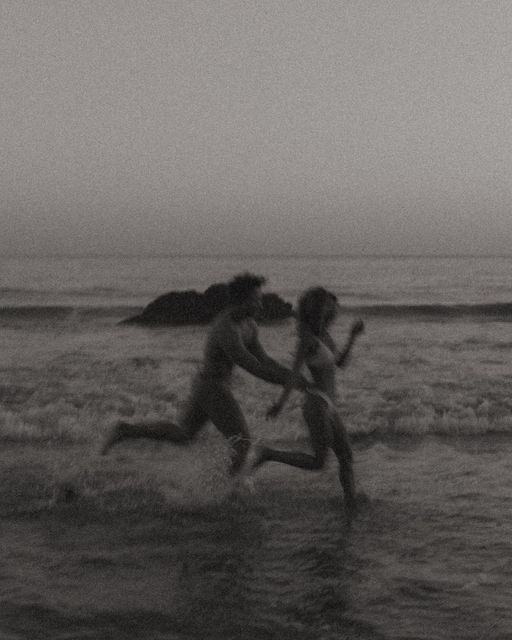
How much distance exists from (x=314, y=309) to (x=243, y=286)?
0.62 meters

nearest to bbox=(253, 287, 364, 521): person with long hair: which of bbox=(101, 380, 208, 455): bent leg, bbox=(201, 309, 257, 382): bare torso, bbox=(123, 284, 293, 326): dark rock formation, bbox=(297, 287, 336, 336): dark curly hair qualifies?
bbox=(297, 287, 336, 336): dark curly hair

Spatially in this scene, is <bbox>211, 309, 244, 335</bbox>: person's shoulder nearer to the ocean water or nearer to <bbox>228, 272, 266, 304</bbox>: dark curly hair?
<bbox>228, 272, 266, 304</bbox>: dark curly hair

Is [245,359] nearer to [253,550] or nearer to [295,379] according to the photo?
[295,379]

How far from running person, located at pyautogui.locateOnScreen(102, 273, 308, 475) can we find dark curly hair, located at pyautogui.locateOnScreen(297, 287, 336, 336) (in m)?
0.39

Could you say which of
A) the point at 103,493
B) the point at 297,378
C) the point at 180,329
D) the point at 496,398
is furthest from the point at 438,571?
the point at 180,329

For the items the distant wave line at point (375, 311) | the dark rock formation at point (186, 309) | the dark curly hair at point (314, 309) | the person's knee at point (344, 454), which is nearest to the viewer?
the dark curly hair at point (314, 309)

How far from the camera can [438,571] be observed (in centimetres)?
534

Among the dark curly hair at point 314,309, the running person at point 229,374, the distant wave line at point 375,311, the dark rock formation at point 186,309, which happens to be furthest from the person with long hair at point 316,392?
the distant wave line at point 375,311

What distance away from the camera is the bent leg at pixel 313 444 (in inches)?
245

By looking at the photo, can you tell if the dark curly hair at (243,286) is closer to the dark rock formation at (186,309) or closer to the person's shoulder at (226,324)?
the person's shoulder at (226,324)

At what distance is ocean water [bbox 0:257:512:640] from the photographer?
4.70 m

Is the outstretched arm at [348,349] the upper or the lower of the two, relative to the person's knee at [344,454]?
upper

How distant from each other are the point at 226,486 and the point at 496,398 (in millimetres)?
6264

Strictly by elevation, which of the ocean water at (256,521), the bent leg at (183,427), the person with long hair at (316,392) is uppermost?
the person with long hair at (316,392)
